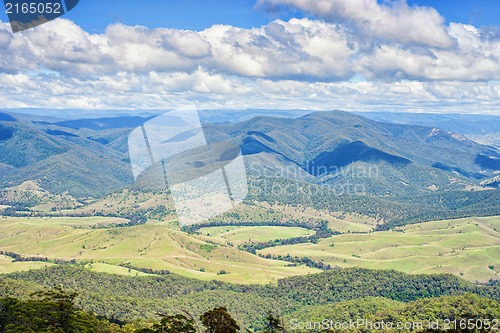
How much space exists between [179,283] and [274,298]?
26492mm

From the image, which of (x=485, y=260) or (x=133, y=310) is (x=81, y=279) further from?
(x=485, y=260)

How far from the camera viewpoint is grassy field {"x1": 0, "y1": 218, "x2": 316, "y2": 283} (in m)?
157

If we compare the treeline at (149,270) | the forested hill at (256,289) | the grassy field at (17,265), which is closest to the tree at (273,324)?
the forested hill at (256,289)

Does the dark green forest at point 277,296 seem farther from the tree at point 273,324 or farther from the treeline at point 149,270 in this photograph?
the tree at point 273,324

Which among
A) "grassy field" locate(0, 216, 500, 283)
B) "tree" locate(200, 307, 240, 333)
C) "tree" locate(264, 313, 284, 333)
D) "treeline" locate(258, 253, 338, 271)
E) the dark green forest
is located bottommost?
"treeline" locate(258, 253, 338, 271)

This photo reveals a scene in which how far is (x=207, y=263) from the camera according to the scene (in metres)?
167

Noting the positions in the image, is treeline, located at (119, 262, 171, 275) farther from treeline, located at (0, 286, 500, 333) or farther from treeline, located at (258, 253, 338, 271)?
treeline, located at (258, 253, 338, 271)

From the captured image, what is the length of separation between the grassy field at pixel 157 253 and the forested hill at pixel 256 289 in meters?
16.3

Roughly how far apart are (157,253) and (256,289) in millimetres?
52935

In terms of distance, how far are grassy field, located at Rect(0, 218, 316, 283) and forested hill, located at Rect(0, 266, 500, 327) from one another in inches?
640

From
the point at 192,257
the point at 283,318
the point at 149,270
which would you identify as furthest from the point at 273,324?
the point at 192,257

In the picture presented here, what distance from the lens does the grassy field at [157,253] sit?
156750mm

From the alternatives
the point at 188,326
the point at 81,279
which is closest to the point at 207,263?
the point at 81,279

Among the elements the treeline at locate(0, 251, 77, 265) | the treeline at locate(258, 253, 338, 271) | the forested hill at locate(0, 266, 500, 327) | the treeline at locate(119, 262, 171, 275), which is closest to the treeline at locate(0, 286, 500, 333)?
the forested hill at locate(0, 266, 500, 327)
